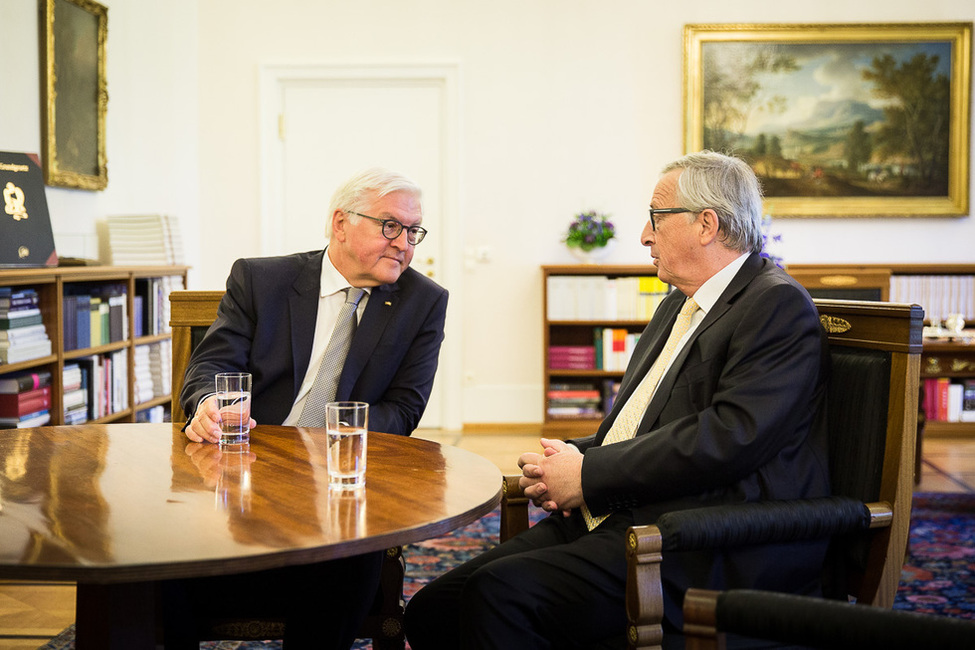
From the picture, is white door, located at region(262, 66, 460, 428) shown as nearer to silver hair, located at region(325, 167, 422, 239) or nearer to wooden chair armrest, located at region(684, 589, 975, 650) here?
silver hair, located at region(325, 167, 422, 239)

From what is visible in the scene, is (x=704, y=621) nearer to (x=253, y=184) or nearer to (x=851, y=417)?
(x=851, y=417)

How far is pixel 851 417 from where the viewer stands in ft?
5.98

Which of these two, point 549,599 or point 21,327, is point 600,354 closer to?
point 21,327

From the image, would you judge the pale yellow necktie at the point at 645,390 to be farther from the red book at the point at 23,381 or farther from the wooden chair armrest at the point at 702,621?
the red book at the point at 23,381

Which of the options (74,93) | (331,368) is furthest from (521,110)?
(331,368)

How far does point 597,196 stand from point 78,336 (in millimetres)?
3400

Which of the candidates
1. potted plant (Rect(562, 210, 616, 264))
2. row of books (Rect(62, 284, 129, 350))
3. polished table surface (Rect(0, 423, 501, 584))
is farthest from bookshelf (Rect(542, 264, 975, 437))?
polished table surface (Rect(0, 423, 501, 584))

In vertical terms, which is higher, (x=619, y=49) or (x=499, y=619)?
(x=619, y=49)

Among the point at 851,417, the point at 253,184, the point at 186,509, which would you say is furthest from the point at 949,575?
the point at 253,184

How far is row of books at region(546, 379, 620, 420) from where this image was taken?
5.93m

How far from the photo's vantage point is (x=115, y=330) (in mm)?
4367

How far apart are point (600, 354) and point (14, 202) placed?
3.49 metres

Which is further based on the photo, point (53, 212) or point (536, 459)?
point (53, 212)

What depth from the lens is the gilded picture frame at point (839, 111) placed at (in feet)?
19.8
